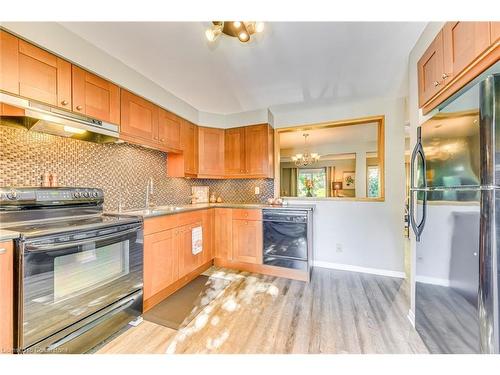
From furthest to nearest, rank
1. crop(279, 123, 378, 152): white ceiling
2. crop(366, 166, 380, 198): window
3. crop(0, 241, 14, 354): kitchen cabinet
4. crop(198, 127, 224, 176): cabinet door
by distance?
crop(366, 166, 380, 198): window → crop(279, 123, 378, 152): white ceiling → crop(198, 127, 224, 176): cabinet door → crop(0, 241, 14, 354): kitchen cabinet

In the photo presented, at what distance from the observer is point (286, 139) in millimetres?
5383

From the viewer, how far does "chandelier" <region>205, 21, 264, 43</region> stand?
4.47 feet

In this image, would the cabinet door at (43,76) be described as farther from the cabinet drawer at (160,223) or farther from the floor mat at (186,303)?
the floor mat at (186,303)

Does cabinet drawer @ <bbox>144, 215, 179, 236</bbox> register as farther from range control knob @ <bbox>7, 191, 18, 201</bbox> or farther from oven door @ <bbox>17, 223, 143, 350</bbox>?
range control knob @ <bbox>7, 191, 18, 201</bbox>

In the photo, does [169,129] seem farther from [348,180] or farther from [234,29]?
[348,180]

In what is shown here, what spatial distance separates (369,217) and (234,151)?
2320 mm

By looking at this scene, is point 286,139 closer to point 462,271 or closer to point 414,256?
point 414,256

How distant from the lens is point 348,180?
23.0ft

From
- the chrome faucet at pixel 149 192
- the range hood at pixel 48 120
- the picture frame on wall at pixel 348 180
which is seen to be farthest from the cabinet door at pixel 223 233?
the picture frame on wall at pixel 348 180

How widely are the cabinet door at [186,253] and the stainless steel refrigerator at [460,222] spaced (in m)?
2.29

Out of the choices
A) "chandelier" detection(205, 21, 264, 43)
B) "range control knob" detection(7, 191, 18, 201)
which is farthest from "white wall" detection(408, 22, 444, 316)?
"range control knob" detection(7, 191, 18, 201)

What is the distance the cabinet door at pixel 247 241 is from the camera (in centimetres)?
280

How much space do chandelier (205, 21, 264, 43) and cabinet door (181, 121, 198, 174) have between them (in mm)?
1664

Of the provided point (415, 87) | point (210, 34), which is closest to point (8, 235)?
point (210, 34)
